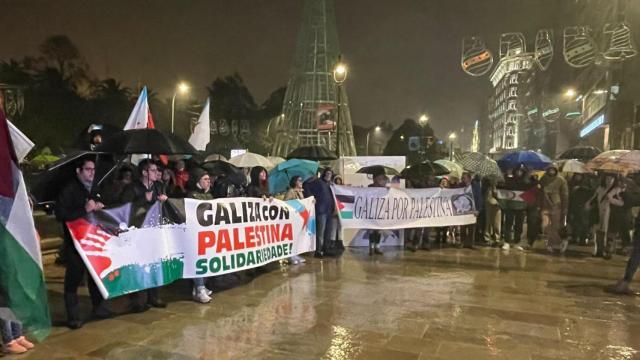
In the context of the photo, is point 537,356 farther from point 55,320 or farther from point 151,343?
point 55,320

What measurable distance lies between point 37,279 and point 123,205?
1.52 metres

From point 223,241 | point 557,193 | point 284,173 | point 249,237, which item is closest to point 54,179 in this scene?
point 223,241

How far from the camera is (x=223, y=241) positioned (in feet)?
23.1

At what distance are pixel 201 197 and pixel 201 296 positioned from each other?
1394 millimetres

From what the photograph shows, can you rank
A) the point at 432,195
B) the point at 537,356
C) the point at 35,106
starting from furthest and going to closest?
the point at 35,106, the point at 432,195, the point at 537,356

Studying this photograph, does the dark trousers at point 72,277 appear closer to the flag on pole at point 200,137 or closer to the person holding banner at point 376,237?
the flag on pole at point 200,137

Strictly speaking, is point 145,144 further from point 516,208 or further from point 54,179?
point 516,208

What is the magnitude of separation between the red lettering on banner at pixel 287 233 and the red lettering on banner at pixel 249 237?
2.99 ft

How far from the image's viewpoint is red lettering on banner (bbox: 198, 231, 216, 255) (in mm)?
6691

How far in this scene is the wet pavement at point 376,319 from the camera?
5012 millimetres

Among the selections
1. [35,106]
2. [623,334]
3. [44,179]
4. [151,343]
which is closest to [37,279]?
[151,343]

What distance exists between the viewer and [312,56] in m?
32.0

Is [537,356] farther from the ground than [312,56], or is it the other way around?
[312,56]

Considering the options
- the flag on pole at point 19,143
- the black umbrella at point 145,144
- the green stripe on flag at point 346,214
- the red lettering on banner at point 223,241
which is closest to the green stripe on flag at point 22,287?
the flag on pole at point 19,143
